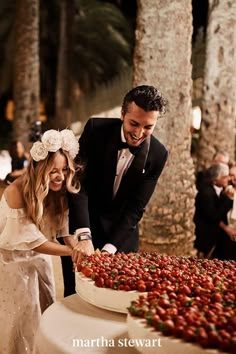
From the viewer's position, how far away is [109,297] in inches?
126

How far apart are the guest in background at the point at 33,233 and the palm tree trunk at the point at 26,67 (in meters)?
10.00

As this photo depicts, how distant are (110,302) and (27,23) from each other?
1118cm

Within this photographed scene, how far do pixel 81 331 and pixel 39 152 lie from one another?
1.24m

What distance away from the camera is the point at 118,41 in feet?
75.2

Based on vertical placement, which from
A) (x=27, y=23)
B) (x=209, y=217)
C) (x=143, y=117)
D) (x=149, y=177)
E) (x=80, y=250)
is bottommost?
(x=209, y=217)

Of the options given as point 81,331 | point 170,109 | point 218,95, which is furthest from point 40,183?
point 218,95

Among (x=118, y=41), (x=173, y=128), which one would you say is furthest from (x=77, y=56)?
(x=173, y=128)

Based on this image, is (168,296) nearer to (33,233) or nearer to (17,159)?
(33,233)

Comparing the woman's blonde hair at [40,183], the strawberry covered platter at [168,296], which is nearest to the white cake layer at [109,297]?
the strawberry covered platter at [168,296]

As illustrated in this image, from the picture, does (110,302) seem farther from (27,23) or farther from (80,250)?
(27,23)

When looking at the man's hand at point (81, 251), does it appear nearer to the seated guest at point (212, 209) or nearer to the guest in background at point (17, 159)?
the seated guest at point (212, 209)

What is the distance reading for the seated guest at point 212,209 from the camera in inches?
291

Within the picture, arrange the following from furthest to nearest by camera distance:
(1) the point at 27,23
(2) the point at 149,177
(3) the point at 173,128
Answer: (1) the point at 27,23
(3) the point at 173,128
(2) the point at 149,177

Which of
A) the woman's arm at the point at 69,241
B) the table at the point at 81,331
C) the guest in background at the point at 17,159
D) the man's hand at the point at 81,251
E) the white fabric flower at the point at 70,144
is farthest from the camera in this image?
the guest in background at the point at 17,159
